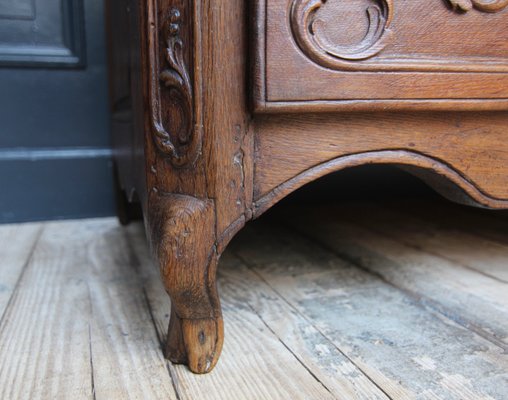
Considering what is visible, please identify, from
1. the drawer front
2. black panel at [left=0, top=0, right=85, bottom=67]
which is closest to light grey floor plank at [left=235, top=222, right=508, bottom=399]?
the drawer front

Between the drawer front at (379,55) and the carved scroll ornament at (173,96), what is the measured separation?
71 mm

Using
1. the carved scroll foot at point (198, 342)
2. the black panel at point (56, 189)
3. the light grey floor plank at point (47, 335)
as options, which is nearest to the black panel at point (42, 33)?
the black panel at point (56, 189)

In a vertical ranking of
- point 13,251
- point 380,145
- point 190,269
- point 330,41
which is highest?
point 330,41

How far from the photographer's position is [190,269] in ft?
1.66

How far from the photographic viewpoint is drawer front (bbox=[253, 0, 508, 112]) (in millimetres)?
484

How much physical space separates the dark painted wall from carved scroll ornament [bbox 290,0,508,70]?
3.06ft

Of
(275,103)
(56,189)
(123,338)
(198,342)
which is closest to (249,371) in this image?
(198,342)

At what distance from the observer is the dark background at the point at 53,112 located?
121 cm

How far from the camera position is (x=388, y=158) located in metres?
0.56

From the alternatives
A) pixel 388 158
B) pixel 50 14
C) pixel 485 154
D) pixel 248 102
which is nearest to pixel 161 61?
pixel 248 102

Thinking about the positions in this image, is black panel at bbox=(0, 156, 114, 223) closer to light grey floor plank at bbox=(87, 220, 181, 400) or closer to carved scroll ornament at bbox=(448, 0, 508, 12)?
light grey floor plank at bbox=(87, 220, 181, 400)

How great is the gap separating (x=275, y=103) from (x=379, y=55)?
0.13 metres

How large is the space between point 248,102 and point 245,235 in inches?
26.9

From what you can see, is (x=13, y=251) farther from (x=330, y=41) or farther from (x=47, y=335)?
(x=330, y=41)
